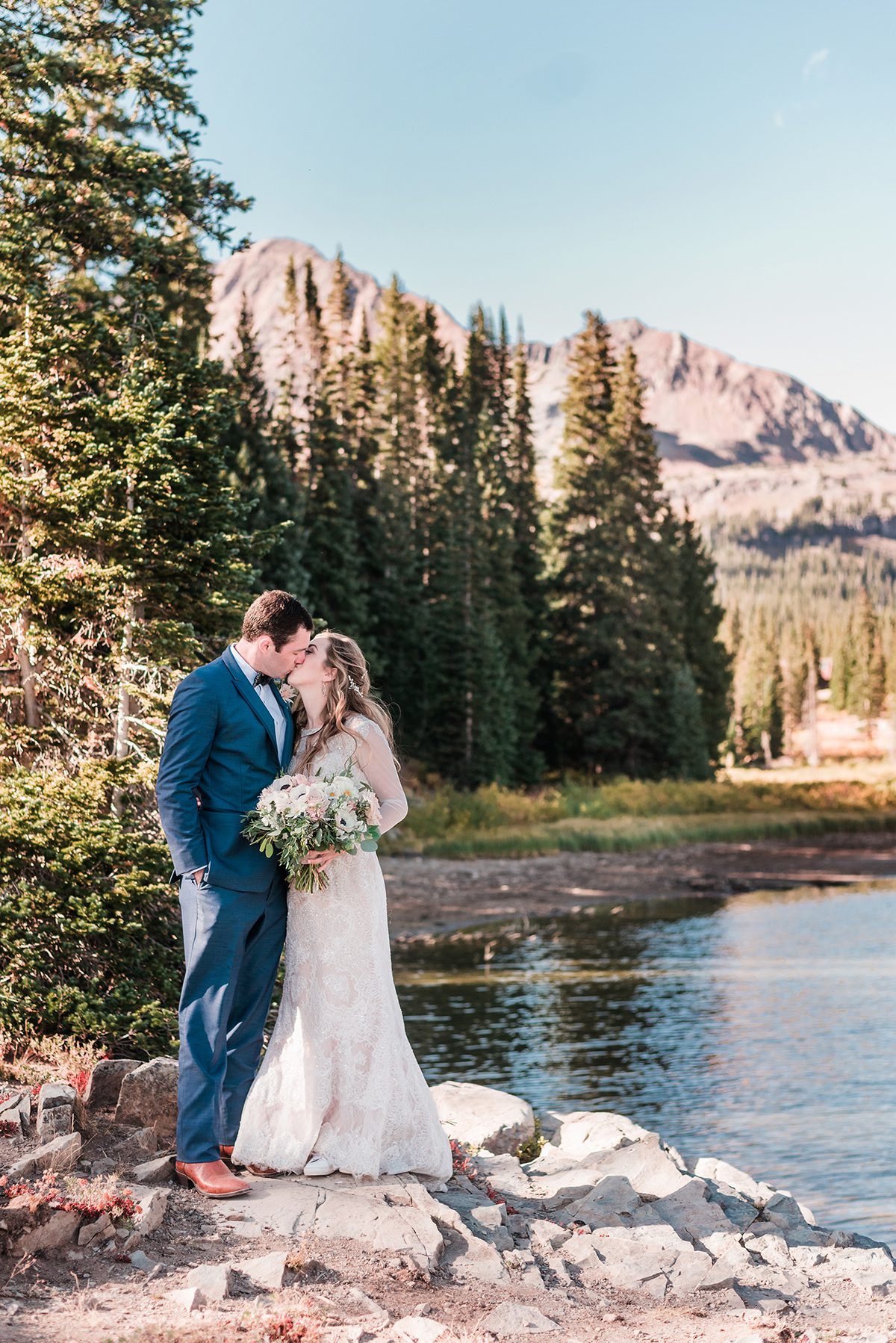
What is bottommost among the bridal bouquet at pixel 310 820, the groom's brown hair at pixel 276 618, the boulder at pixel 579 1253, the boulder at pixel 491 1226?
the boulder at pixel 579 1253

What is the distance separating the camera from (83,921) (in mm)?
9273

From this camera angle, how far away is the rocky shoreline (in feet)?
16.4

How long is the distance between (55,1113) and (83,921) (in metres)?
2.92

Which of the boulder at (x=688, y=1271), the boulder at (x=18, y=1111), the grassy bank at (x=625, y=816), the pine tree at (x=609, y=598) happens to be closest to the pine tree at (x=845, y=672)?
the grassy bank at (x=625, y=816)

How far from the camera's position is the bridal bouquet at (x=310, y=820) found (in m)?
5.98

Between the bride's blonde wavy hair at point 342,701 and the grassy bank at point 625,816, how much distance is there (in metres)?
28.7

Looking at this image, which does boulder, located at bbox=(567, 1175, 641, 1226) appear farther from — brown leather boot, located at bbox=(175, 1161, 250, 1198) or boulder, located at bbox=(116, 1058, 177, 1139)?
boulder, located at bbox=(116, 1058, 177, 1139)

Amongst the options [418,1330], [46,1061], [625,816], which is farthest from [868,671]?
[418,1330]

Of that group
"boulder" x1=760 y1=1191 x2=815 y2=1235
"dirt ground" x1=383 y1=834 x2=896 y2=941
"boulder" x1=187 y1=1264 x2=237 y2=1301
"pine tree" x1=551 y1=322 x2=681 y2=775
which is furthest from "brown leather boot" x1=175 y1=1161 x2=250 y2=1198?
"pine tree" x1=551 y1=322 x2=681 y2=775

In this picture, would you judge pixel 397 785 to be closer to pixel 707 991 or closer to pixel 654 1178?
pixel 654 1178

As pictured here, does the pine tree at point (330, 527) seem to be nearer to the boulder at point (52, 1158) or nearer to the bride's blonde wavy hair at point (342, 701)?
the bride's blonde wavy hair at point (342, 701)

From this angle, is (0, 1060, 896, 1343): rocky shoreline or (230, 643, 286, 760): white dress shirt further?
(230, 643, 286, 760): white dress shirt

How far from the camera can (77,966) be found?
9539 mm

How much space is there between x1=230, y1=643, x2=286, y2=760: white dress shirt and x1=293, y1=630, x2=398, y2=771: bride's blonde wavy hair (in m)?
0.18
